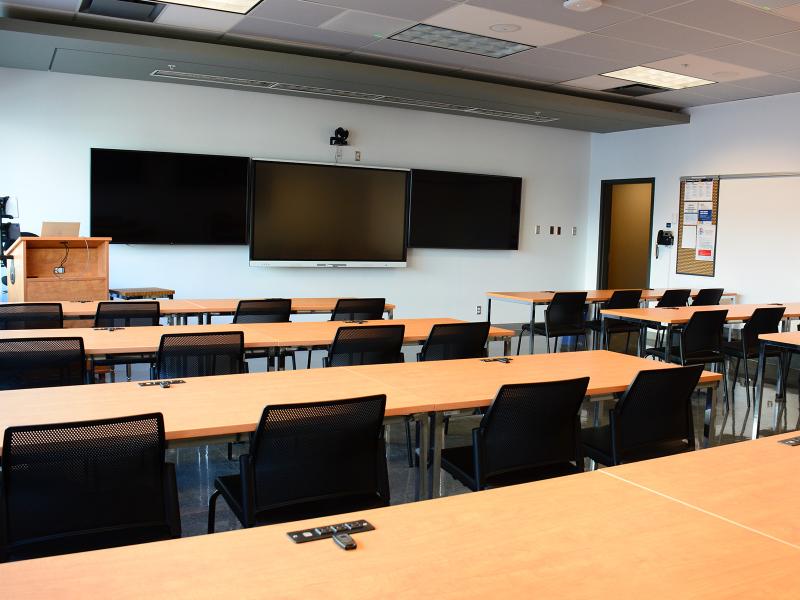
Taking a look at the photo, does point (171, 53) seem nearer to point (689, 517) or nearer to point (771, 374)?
point (689, 517)

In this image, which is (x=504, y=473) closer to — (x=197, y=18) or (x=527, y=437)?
(x=527, y=437)

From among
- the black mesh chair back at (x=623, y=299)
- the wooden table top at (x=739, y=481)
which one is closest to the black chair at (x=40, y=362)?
the wooden table top at (x=739, y=481)

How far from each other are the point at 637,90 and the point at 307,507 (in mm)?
7956

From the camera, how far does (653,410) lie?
3211 millimetres

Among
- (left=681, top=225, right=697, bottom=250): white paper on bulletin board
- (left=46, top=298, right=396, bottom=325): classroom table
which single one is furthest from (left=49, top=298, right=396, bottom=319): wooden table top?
(left=681, top=225, right=697, bottom=250): white paper on bulletin board

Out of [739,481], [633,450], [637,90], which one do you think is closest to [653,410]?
[633,450]

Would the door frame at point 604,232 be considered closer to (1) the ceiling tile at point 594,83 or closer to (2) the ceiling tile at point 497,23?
(1) the ceiling tile at point 594,83

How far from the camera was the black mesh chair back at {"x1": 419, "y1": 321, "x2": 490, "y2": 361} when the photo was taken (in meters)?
4.69

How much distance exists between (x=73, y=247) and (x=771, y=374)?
7.07 m

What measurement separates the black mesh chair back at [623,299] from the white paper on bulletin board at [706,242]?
6.35 ft

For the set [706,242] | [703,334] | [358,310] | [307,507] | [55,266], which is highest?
[706,242]

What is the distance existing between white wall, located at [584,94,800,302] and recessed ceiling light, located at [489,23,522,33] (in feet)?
13.8

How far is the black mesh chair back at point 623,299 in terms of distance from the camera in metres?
8.01

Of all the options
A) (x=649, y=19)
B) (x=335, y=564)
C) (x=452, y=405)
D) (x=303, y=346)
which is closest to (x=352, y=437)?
(x=452, y=405)
